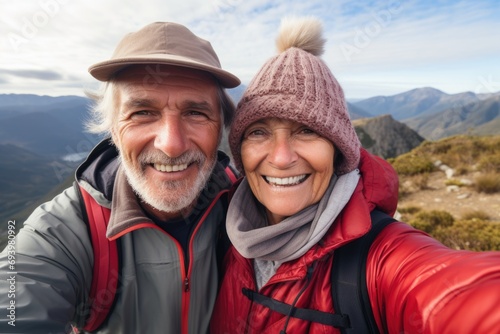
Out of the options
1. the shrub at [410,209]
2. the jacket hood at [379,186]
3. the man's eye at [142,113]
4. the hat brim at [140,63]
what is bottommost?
the shrub at [410,209]

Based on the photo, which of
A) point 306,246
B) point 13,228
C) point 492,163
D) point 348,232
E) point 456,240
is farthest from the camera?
point 492,163

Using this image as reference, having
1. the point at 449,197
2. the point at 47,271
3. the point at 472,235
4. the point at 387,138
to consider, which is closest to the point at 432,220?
the point at 472,235

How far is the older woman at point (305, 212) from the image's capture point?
1.45 metres

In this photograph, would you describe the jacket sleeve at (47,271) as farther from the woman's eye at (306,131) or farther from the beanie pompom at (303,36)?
the beanie pompom at (303,36)

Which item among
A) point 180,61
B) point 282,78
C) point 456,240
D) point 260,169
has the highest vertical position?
point 180,61

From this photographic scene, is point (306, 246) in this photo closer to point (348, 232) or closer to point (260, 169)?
point (348, 232)

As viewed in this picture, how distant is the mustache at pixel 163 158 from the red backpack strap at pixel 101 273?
0.51 metres

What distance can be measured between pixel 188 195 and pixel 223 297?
2.67ft

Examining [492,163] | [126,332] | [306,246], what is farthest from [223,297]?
[492,163]

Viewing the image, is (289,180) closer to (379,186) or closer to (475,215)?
(379,186)

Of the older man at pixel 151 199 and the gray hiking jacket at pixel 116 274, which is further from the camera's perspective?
the older man at pixel 151 199

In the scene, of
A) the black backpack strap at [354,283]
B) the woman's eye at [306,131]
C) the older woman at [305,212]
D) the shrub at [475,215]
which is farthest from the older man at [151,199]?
the shrub at [475,215]

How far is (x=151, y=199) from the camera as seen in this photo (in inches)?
85.5

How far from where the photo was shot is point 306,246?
172 cm
